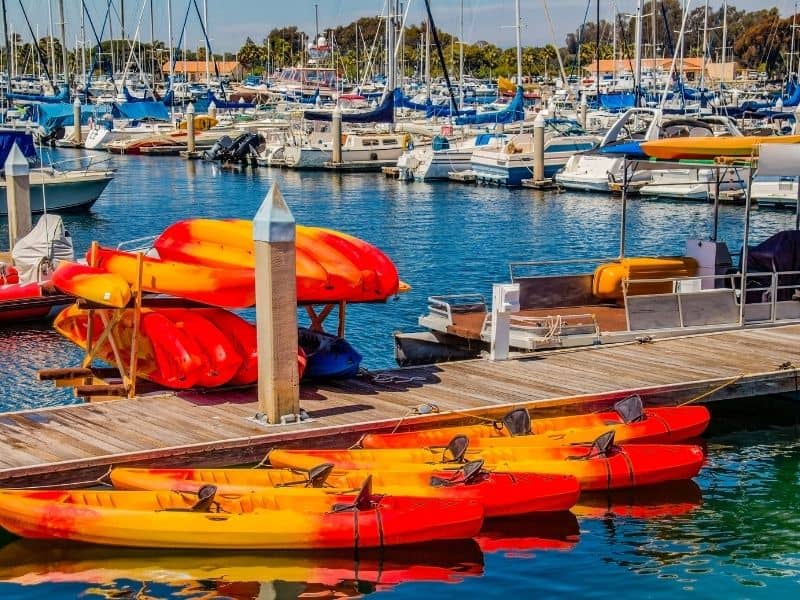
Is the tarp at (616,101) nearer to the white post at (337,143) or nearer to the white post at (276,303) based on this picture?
the white post at (337,143)

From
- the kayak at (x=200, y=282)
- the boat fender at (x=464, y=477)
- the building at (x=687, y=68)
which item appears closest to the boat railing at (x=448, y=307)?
the kayak at (x=200, y=282)

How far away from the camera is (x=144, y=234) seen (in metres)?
50.2

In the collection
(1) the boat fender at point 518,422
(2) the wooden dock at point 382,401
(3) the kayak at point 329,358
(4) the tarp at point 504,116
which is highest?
(4) the tarp at point 504,116

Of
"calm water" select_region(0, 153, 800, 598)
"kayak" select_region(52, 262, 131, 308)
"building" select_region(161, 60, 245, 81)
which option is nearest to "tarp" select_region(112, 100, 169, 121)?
"building" select_region(161, 60, 245, 81)

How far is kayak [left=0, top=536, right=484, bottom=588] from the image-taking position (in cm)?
1509

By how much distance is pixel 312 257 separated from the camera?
19766 millimetres

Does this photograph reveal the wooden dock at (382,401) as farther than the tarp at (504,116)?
No

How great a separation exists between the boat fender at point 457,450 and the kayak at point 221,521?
1.49m

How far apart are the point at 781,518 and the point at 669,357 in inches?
177

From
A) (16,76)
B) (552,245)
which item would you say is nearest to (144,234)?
(552,245)

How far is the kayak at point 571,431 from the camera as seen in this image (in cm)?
1784

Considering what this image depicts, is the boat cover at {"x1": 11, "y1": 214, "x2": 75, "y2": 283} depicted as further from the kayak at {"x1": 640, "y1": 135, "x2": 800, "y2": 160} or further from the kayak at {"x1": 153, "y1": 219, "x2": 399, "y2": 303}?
the kayak at {"x1": 640, "y1": 135, "x2": 800, "y2": 160}

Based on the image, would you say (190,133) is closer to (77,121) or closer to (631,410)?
(77,121)

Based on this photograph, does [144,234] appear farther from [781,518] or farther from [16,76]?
[16,76]
